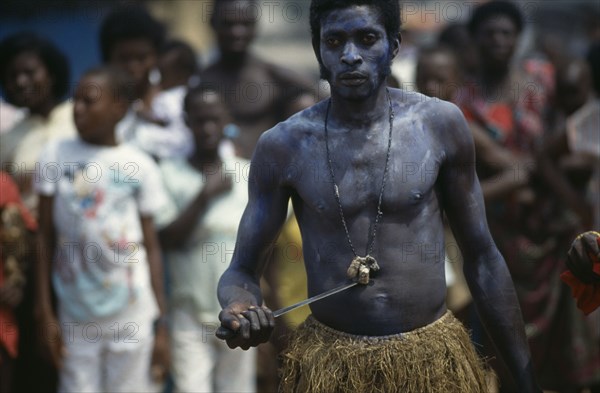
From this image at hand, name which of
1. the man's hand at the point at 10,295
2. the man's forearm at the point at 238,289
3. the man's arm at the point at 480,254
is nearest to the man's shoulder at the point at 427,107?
the man's arm at the point at 480,254

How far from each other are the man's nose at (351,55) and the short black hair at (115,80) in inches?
112

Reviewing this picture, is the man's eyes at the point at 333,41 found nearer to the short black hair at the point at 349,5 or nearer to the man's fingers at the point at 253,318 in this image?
the short black hair at the point at 349,5

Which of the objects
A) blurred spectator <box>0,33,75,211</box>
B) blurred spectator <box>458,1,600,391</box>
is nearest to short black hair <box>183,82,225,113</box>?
blurred spectator <box>0,33,75,211</box>

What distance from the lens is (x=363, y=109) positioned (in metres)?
4.14

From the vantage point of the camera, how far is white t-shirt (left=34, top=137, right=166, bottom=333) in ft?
20.7

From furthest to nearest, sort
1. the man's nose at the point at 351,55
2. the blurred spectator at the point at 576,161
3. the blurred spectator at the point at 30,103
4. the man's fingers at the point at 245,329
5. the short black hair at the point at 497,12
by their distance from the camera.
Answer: the short black hair at the point at 497,12 < the blurred spectator at the point at 576,161 < the blurred spectator at the point at 30,103 < the man's nose at the point at 351,55 < the man's fingers at the point at 245,329

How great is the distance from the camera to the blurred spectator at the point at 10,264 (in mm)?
6406

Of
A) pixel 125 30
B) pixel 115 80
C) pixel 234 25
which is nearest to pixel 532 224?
pixel 234 25

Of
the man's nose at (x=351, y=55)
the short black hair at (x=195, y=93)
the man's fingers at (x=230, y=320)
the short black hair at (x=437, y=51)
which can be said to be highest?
the man's nose at (x=351, y=55)

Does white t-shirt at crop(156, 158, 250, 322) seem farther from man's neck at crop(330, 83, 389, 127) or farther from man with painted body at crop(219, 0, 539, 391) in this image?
man's neck at crop(330, 83, 389, 127)

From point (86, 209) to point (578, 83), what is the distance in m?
3.26

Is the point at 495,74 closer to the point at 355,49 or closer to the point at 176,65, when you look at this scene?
the point at 176,65

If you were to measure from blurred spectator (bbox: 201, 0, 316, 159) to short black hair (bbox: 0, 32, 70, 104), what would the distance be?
918 millimetres

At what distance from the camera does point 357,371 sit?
4004mm
